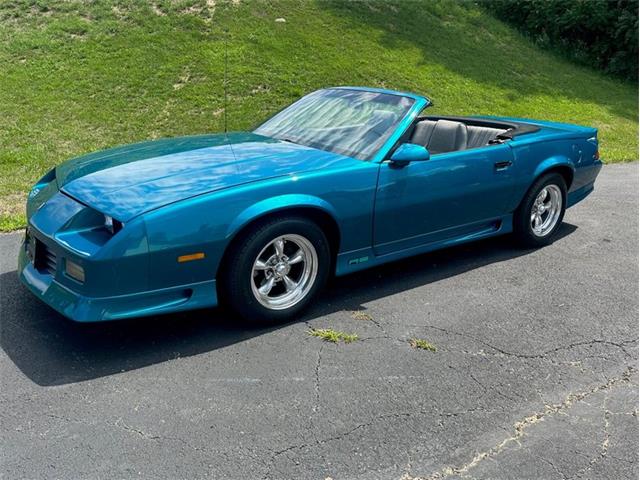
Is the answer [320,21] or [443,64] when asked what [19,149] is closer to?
[320,21]

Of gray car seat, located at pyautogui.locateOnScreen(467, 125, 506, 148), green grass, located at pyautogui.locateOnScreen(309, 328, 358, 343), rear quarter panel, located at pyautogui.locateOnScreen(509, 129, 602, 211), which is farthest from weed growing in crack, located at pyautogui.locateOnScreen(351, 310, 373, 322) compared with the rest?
gray car seat, located at pyautogui.locateOnScreen(467, 125, 506, 148)

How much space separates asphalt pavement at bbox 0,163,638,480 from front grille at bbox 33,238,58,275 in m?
0.36

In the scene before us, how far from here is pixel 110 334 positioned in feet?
11.8

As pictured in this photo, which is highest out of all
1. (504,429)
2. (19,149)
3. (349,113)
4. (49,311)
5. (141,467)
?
(349,113)

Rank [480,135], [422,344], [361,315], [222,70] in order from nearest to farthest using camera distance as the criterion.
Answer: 1. [422,344]
2. [361,315]
3. [480,135]
4. [222,70]

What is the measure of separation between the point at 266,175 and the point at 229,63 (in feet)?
28.7

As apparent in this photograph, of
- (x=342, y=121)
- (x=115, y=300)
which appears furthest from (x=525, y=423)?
(x=342, y=121)

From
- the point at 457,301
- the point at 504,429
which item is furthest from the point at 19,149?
the point at 504,429

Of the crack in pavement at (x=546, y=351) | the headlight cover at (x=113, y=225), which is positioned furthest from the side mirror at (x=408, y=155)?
the headlight cover at (x=113, y=225)

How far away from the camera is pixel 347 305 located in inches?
165

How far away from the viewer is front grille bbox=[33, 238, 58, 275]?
3.45 m

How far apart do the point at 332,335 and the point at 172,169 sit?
138cm

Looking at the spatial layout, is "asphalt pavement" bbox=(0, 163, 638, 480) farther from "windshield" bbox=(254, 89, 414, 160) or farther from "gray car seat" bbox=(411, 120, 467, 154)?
"gray car seat" bbox=(411, 120, 467, 154)

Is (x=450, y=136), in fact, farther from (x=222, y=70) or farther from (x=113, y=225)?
(x=222, y=70)
